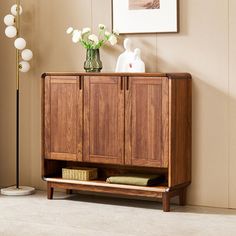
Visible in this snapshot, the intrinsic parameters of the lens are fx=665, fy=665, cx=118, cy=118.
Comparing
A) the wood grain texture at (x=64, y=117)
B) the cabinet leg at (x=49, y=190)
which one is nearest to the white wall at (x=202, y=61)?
the wood grain texture at (x=64, y=117)

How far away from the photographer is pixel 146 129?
5.15 meters

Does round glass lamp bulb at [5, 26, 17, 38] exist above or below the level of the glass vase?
above

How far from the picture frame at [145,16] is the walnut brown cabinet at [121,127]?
1.54 ft

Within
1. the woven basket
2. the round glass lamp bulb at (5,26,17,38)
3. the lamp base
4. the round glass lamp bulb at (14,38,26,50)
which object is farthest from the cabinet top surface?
the lamp base

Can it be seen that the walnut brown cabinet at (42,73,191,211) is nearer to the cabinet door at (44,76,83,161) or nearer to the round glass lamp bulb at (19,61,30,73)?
the cabinet door at (44,76,83,161)

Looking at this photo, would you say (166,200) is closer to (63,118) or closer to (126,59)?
(63,118)

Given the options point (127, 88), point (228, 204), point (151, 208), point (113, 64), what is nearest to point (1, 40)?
point (113, 64)

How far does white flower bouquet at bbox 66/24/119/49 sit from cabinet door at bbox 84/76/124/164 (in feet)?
1.09

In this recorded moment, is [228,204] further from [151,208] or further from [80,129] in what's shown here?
[80,129]

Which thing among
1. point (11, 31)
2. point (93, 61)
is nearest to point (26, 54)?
point (11, 31)

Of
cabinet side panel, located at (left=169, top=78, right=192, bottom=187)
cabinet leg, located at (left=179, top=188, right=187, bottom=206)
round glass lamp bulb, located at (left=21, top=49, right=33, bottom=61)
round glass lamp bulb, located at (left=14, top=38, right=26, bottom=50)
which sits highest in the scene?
round glass lamp bulb, located at (left=14, top=38, right=26, bottom=50)

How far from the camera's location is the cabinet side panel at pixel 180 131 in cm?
505

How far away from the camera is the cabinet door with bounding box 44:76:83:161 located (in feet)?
17.9

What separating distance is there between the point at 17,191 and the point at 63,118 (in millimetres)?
826
